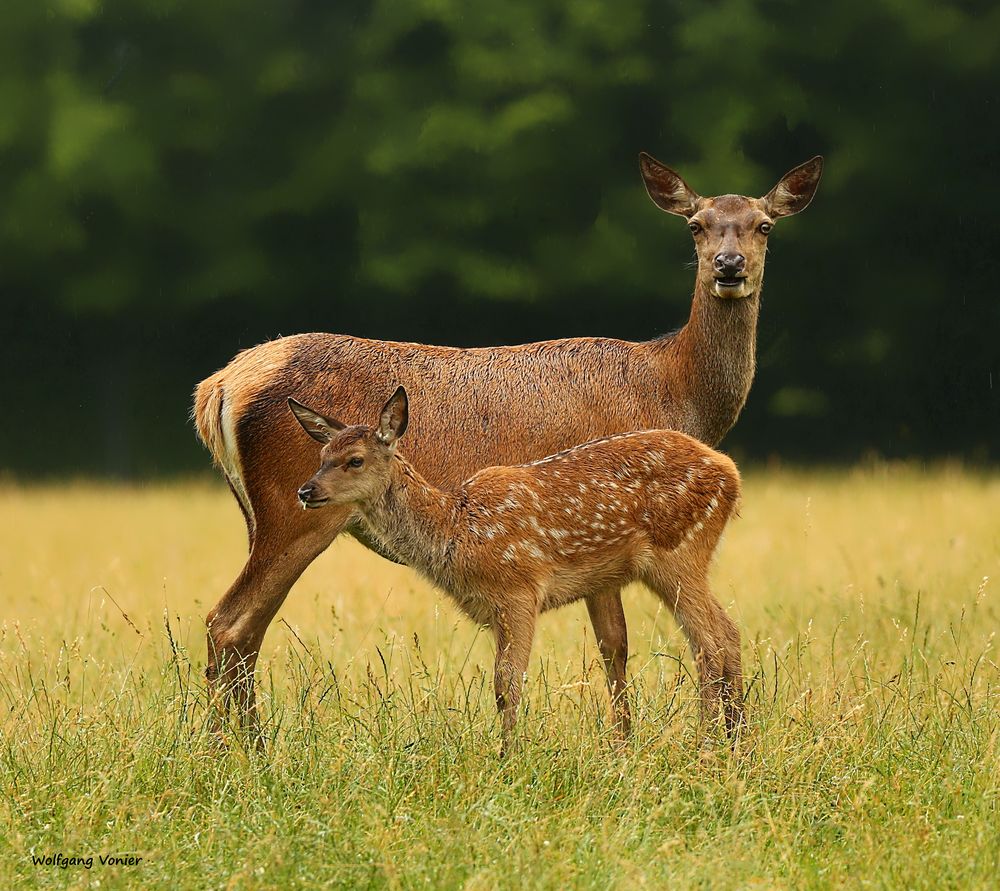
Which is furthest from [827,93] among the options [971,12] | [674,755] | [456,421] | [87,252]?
[674,755]

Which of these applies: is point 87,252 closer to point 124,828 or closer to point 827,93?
point 827,93

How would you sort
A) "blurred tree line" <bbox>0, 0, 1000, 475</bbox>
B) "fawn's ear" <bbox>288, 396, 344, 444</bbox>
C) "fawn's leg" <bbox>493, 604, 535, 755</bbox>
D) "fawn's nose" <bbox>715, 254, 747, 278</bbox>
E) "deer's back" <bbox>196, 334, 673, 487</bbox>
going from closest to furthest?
"fawn's leg" <bbox>493, 604, 535, 755</bbox>, "fawn's ear" <bbox>288, 396, 344, 444</bbox>, "fawn's nose" <bbox>715, 254, 747, 278</bbox>, "deer's back" <bbox>196, 334, 673, 487</bbox>, "blurred tree line" <bbox>0, 0, 1000, 475</bbox>

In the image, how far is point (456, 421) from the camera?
655cm

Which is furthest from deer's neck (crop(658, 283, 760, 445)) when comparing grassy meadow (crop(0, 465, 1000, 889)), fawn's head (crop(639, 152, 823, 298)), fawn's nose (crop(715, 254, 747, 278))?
grassy meadow (crop(0, 465, 1000, 889))

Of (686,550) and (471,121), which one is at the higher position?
(471,121)

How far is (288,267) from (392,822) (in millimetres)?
14738

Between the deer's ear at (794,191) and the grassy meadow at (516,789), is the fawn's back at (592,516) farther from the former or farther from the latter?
the deer's ear at (794,191)

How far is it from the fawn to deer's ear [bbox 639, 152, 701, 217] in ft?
4.49

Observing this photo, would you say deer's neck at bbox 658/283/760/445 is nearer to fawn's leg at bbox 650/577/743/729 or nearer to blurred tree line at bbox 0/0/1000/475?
fawn's leg at bbox 650/577/743/729

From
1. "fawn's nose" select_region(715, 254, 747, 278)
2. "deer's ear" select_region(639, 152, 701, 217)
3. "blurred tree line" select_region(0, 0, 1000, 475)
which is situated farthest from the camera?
"blurred tree line" select_region(0, 0, 1000, 475)

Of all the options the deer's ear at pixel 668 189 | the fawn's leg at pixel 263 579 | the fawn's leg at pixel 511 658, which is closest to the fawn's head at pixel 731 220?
the deer's ear at pixel 668 189

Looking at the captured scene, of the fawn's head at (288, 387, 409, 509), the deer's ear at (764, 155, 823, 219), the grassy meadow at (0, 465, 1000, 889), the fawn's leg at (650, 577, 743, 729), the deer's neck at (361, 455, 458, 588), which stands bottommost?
the grassy meadow at (0, 465, 1000, 889)

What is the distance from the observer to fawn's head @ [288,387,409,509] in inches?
223

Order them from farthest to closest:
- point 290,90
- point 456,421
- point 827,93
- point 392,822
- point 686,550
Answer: point 290,90 → point 827,93 → point 456,421 → point 686,550 → point 392,822
